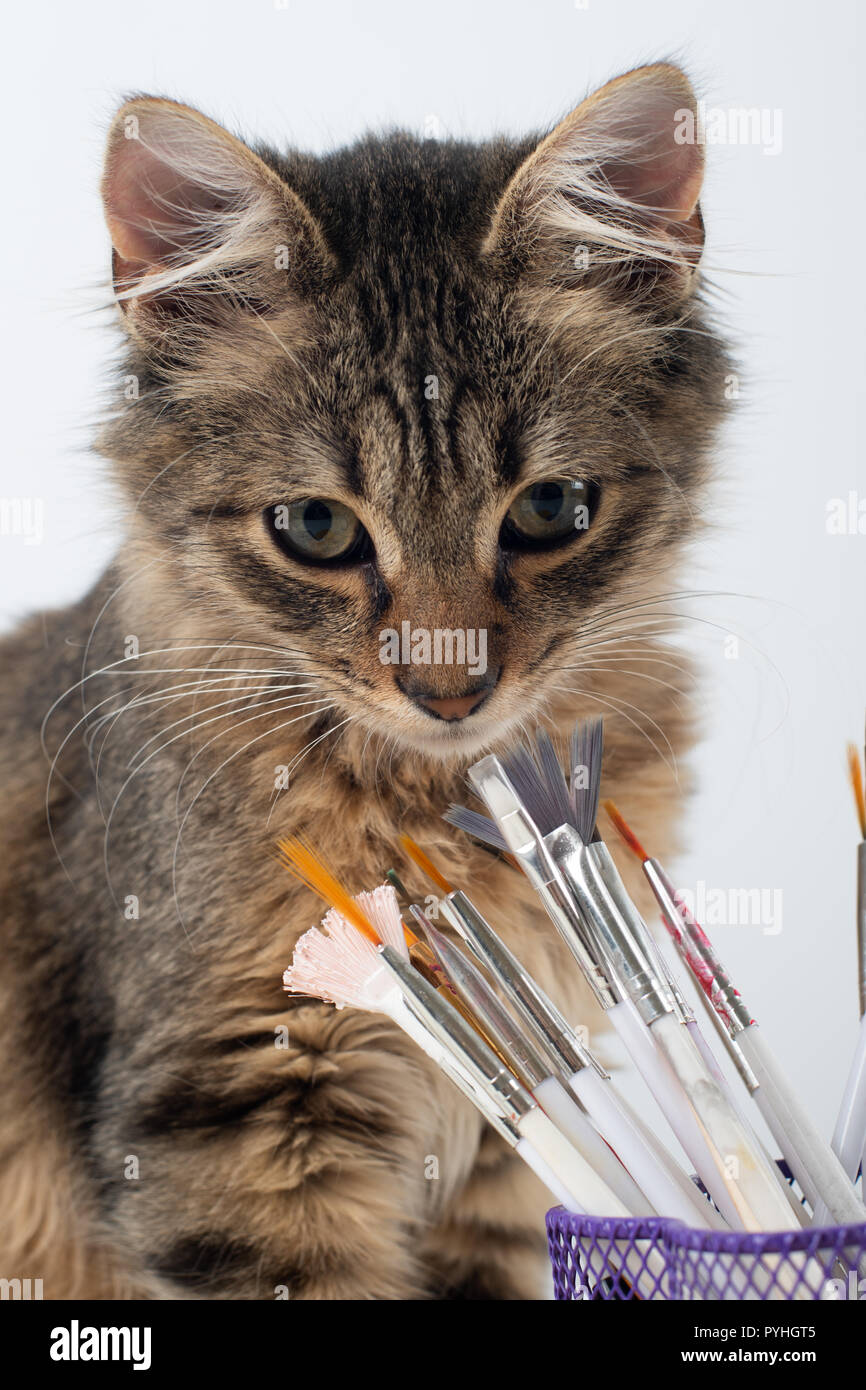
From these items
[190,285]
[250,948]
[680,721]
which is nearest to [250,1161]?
[250,948]

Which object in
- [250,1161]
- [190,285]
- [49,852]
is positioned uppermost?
[190,285]

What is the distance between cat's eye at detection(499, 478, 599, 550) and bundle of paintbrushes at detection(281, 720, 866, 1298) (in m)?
0.23

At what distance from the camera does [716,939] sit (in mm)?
1219

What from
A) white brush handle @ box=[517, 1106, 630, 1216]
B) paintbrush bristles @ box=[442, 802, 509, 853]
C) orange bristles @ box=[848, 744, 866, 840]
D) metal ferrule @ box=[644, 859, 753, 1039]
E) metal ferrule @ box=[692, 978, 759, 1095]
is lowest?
white brush handle @ box=[517, 1106, 630, 1216]

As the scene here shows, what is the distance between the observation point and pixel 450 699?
91 centimetres

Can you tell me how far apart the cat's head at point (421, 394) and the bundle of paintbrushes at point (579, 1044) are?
0.61ft

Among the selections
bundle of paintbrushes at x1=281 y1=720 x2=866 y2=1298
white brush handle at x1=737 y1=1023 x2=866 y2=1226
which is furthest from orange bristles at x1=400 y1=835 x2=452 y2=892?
white brush handle at x1=737 y1=1023 x2=866 y2=1226

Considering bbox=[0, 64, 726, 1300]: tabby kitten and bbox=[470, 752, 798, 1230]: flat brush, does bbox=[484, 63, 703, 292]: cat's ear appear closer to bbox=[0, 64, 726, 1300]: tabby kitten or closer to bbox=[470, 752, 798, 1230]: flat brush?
bbox=[0, 64, 726, 1300]: tabby kitten

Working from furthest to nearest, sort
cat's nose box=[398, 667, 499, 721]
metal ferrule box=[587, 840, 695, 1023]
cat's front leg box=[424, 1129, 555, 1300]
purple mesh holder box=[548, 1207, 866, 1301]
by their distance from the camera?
1. cat's front leg box=[424, 1129, 555, 1300]
2. cat's nose box=[398, 667, 499, 721]
3. metal ferrule box=[587, 840, 695, 1023]
4. purple mesh holder box=[548, 1207, 866, 1301]

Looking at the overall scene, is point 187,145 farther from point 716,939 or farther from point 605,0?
point 716,939

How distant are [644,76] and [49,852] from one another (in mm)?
888

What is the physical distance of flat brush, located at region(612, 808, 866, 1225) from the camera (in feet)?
2.38

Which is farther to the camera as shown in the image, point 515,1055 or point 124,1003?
point 124,1003

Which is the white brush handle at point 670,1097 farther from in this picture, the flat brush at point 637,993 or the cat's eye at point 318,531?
the cat's eye at point 318,531
